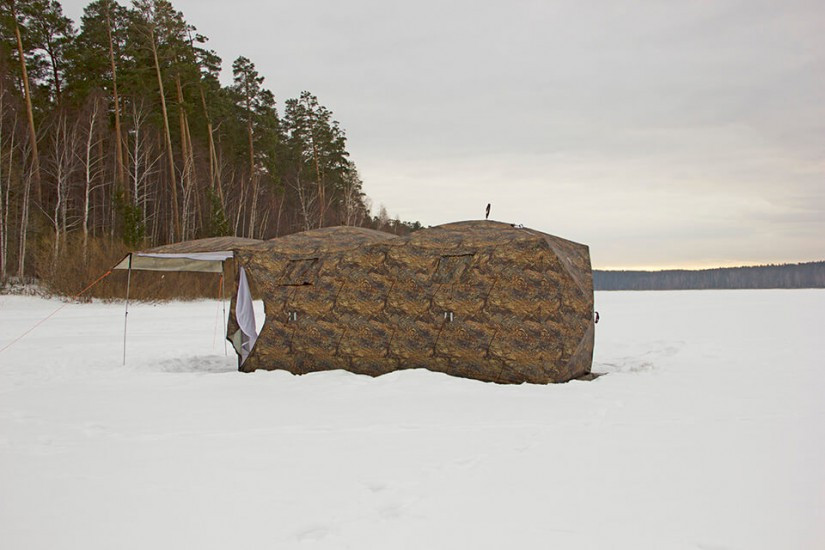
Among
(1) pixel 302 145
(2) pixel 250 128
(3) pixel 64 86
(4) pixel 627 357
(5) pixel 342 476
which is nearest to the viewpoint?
(5) pixel 342 476

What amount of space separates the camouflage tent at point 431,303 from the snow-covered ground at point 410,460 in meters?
0.47

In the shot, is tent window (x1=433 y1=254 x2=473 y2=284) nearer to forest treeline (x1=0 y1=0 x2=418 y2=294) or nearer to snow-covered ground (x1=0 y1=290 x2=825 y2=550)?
snow-covered ground (x1=0 y1=290 x2=825 y2=550)

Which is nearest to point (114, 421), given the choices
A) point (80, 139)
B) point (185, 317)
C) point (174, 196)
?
point (185, 317)

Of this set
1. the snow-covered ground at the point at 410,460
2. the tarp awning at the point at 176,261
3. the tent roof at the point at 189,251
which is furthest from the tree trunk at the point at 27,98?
the snow-covered ground at the point at 410,460

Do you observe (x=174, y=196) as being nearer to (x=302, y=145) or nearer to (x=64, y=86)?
(x=64, y=86)

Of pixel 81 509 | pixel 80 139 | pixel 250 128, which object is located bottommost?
pixel 81 509

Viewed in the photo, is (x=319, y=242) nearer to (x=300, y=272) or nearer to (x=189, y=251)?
(x=300, y=272)

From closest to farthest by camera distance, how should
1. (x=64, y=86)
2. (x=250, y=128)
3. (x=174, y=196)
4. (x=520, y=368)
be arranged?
1. (x=520, y=368)
2. (x=174, y=196)
3. (x=64, y=86)
4. (x=250, y=128)

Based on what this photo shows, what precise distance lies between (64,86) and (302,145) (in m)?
15.3

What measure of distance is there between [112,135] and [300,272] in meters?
28.2

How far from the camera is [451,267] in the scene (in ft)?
29.5

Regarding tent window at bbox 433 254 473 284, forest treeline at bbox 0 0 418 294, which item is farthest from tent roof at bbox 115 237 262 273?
forest treeline at bbox 0 0 418 294

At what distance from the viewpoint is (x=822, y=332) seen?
15.5m

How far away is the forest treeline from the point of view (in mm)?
26938
